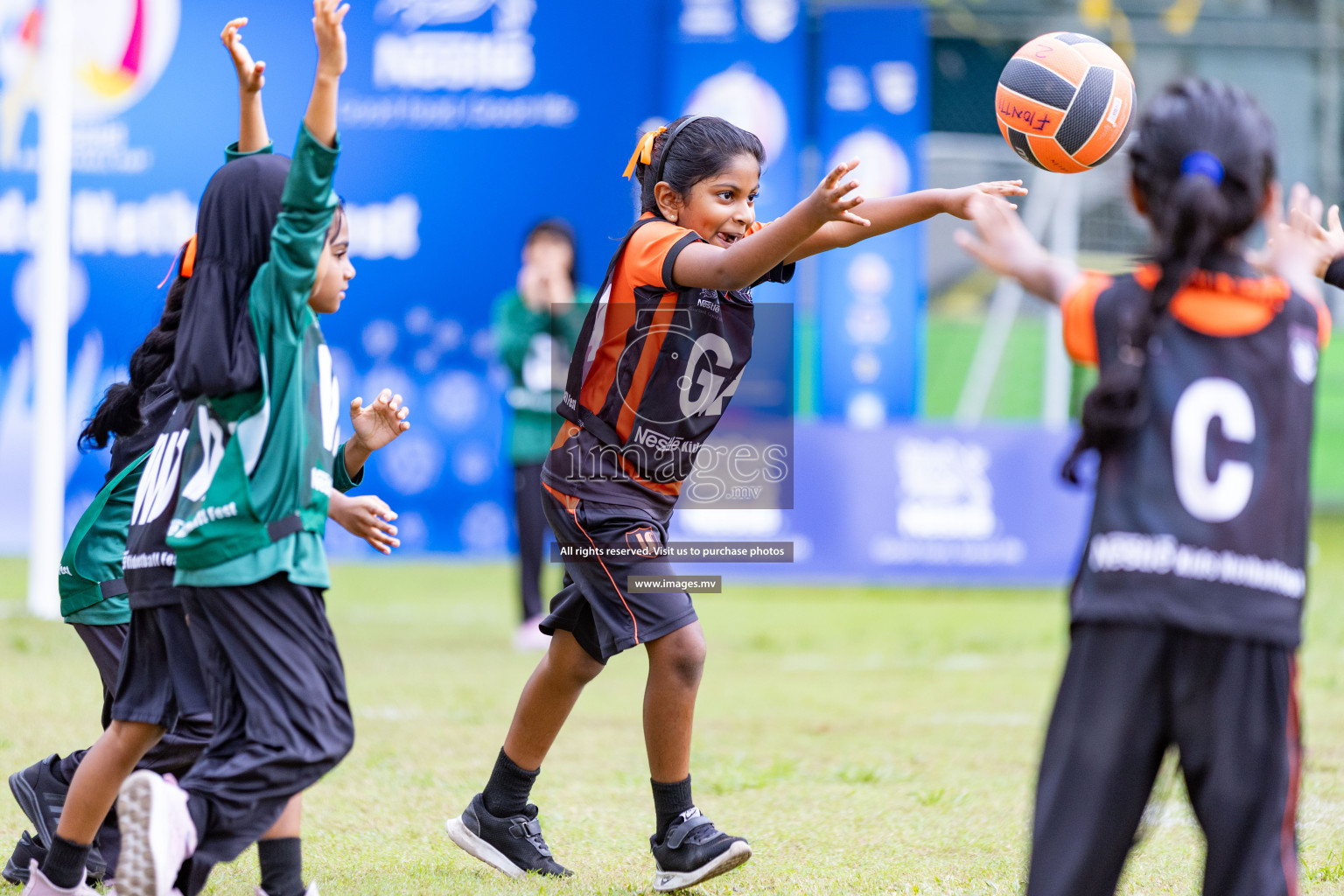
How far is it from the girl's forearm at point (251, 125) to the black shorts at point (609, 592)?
1.02m

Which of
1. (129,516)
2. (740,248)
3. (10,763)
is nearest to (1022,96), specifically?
(740,248)

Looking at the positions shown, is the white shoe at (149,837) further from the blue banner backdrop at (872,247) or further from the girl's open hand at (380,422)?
the blue banner backdrop at (872,247)

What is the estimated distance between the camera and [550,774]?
15.2 feet

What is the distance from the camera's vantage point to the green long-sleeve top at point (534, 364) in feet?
25.2

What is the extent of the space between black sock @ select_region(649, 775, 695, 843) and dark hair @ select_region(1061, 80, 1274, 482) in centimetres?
141

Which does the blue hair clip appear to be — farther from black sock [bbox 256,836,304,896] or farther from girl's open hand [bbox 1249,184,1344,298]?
black sock [bbox 256,836,304,896]

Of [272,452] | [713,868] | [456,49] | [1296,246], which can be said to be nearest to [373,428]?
[272,452]

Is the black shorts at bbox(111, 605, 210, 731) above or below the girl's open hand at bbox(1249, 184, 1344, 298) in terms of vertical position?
A: below

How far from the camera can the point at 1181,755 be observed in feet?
7.23

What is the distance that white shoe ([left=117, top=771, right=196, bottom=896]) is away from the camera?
8.05 ft

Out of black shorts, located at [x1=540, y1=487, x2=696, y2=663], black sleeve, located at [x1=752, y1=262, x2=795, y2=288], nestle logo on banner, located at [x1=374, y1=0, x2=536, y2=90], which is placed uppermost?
nestle logo on banner, located at [x1=374, y1=0, x2=536, y2=90]

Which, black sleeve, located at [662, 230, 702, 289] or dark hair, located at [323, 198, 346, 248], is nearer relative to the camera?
dark hair, located at [323, 198, 346, 248]

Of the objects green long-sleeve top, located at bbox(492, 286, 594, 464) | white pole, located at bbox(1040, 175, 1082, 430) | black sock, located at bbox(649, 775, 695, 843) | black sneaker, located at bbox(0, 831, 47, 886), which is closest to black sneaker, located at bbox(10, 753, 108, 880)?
black sneaker, located at bbox(0, 831, 47, 886)

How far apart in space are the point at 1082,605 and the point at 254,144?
1.84 meters
